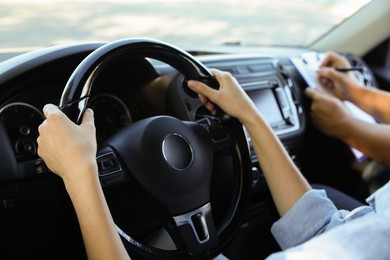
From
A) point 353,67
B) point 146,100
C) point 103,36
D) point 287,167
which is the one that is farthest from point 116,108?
point 353,67

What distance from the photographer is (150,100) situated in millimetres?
1176

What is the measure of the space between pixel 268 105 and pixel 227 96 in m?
0.41

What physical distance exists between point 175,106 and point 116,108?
147 mm

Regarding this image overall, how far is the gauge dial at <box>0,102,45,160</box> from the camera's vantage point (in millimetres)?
932

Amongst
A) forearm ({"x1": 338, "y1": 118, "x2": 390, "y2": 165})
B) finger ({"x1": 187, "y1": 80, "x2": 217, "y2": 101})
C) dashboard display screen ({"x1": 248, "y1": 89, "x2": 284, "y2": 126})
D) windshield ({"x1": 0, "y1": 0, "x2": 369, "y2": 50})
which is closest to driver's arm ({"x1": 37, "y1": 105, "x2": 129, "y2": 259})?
finger ({"x1": 187, "y1": 80, "x2": 217, "y2": 101})

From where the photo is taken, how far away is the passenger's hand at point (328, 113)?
4.83ft

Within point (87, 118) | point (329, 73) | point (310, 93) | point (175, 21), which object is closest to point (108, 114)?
point (87, 118)

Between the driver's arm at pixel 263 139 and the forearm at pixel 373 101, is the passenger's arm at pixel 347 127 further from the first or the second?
the driver's arm at pixel 263 139

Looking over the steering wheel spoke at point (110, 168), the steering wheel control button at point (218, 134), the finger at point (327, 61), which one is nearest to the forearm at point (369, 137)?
the finger at point (327, 61)

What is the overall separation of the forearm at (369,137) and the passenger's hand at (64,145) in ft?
3.16

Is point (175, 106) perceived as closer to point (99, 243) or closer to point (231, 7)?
point (99, 243)

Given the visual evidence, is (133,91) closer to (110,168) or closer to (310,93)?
(110,168)

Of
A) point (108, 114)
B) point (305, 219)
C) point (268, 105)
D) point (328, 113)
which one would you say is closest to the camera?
point (305, 219)

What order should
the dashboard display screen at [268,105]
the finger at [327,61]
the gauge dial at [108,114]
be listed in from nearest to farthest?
the gauge dial at [108,114]
the dashboard display screen at [268,105]
the finger at [327,61]
